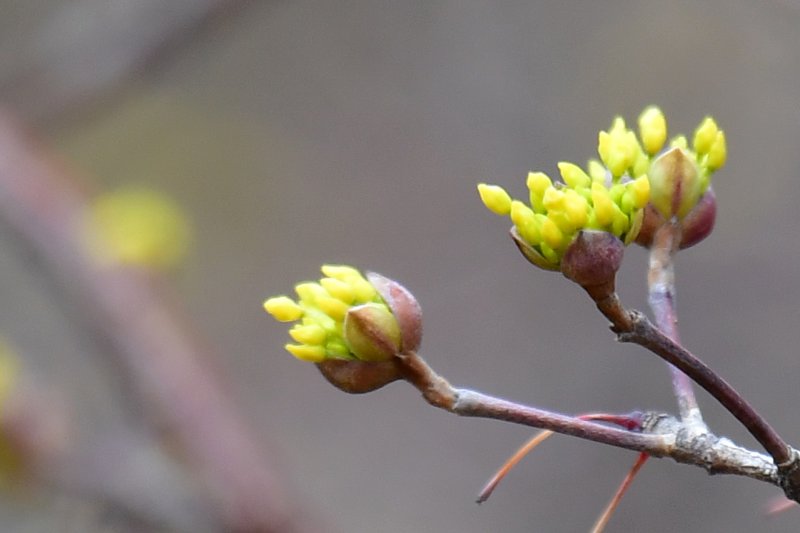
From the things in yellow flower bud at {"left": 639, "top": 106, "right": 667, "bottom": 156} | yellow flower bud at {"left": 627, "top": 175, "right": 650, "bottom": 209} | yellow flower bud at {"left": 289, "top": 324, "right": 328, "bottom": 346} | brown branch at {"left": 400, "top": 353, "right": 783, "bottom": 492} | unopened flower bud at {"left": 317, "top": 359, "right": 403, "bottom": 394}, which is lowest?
brown branch at {"left": 400, "top": 353, "right": 783, "bottom": 492}

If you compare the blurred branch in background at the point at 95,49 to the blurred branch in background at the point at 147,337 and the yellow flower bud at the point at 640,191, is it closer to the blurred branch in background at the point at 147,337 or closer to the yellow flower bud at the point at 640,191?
the blurred branch in background at the point at 147,337

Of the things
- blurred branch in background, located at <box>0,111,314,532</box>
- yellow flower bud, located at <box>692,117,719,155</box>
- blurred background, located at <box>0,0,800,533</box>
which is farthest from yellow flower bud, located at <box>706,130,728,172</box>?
blurred background, located at <box>0,0,800,533</box>

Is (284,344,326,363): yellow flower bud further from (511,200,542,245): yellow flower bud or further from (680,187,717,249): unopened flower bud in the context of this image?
(680,187,717,249): unopened flower bud

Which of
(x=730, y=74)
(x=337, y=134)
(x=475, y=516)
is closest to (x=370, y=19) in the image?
(x=337, y=134)

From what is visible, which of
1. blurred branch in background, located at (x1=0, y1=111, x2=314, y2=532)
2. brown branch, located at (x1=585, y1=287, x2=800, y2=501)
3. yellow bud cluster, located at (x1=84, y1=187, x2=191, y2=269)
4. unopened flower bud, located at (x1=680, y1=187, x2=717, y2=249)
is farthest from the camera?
yellow bud cluster, located at (x1=84, y1=187, x2=191, y2=269)

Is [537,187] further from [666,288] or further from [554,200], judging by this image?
[666,288]
